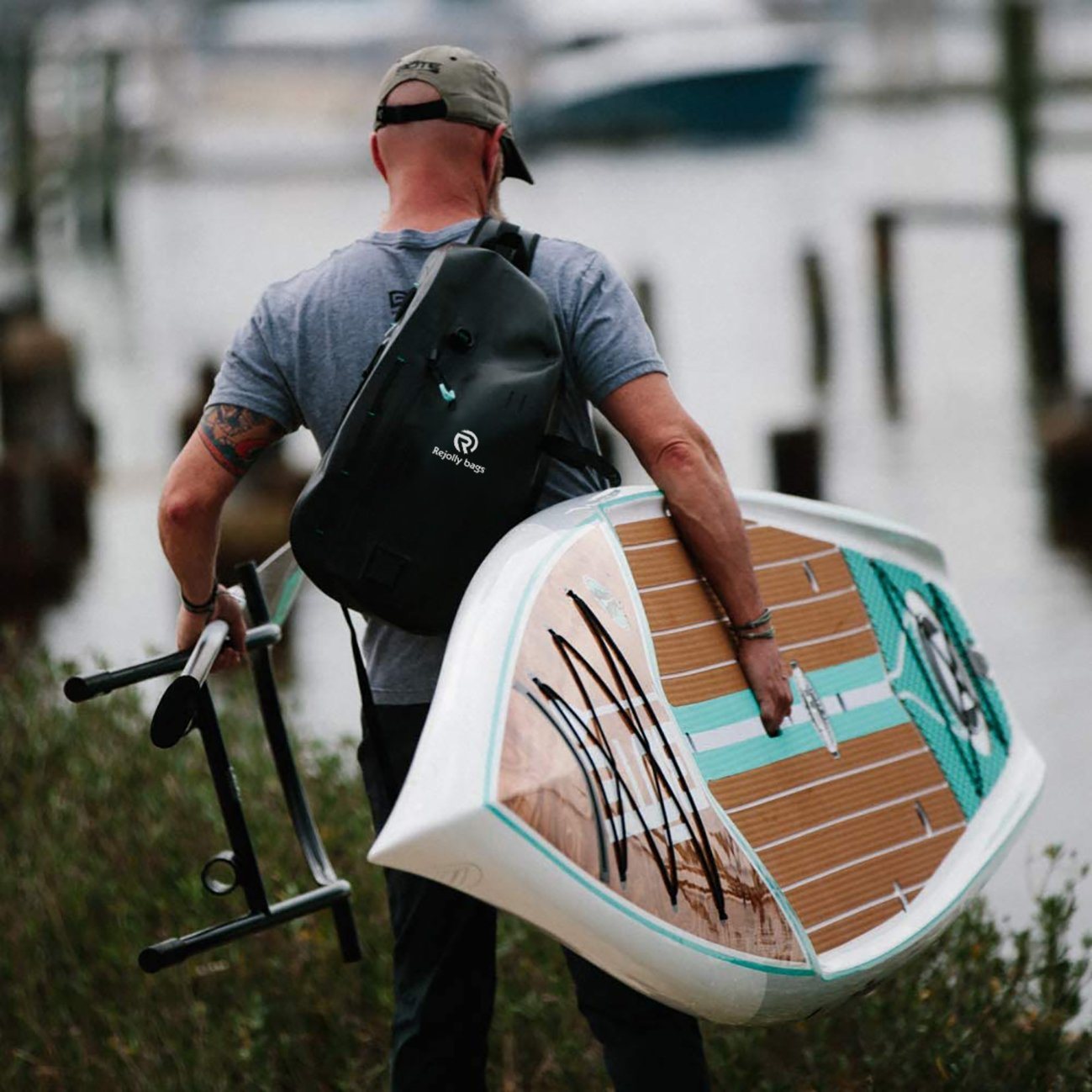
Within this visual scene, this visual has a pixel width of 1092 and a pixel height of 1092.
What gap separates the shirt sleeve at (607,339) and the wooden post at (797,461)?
599cm

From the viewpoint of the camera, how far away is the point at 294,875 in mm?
5449

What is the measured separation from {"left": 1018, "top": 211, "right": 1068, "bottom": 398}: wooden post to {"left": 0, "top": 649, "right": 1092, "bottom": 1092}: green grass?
788cm

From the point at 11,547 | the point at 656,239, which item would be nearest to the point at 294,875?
the point at 11,547

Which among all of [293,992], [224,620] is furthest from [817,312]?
[224,620]

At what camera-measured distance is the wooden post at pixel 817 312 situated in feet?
55.1

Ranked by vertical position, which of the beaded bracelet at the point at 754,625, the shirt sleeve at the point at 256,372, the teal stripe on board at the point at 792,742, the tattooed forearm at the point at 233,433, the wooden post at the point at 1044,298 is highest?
the wooden post at the point at 1044,298

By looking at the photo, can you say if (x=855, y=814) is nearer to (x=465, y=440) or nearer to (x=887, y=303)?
(x=465, y=440)

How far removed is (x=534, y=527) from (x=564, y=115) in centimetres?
4289

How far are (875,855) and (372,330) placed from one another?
132 centimetres

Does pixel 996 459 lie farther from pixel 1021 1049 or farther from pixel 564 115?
pixel 564 115

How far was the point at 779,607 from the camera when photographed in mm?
4168

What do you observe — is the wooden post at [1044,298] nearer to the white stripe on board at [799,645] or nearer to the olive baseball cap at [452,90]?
the white stripe on board at [799,645]

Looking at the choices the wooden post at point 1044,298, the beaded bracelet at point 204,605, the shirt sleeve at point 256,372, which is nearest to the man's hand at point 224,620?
the beaded bracelet at point 204,605

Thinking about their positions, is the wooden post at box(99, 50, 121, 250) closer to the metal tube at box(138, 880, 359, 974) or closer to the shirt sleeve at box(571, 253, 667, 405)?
the metal tube at box(138, 880, 359, 974)
